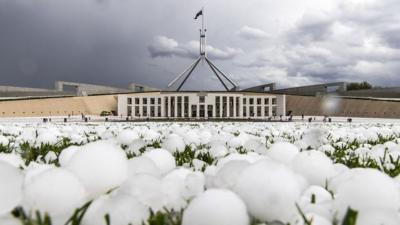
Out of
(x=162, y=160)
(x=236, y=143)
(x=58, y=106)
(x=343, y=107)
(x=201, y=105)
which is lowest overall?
(x=236, y=143)

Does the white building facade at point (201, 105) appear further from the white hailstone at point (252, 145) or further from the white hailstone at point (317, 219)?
the white hailstone at point (317, 219)

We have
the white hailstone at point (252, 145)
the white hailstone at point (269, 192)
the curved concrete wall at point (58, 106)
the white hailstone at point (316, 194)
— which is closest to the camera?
the white hailstone at point (269, 192)

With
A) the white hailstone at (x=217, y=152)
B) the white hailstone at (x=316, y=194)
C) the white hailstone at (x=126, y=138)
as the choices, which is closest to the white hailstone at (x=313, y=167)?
the white hailstone at (x=316, y=194)

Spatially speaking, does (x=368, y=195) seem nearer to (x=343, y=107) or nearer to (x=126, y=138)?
(x=126, y=138)

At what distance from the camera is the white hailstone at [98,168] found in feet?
4.15

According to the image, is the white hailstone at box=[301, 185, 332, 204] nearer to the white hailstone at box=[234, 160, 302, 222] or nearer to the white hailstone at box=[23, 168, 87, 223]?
the white hailstone at box=[234, 160, 302, 222]

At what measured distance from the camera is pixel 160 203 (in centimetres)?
131

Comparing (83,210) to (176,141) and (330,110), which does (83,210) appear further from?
(330,110)

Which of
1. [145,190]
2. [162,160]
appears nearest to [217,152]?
[162,160]

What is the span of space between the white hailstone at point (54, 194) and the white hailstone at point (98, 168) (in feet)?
0.38

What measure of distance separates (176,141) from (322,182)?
2099 mm

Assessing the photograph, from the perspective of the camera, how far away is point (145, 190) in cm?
126

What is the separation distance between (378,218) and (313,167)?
753mm

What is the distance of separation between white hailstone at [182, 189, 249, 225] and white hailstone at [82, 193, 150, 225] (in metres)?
0.17
